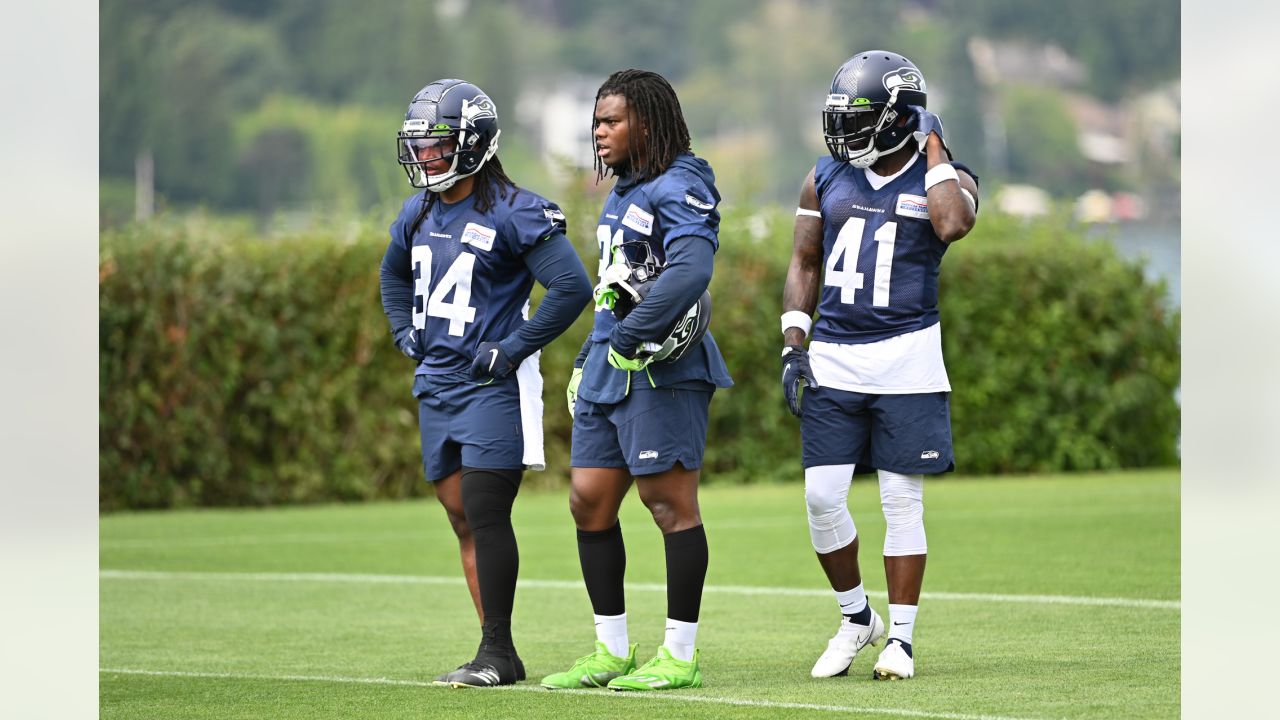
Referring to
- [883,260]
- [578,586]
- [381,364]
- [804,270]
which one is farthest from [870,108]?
[381,364]

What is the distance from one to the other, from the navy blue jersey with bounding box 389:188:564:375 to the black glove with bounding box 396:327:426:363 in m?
0.04

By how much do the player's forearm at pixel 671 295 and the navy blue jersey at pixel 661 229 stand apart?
0.18ft

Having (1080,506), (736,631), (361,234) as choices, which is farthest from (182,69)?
(736,631)

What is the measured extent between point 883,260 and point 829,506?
89 cm

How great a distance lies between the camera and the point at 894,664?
5895 millimetres

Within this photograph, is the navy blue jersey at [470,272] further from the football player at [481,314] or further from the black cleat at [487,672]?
the black cleat at [487,672]

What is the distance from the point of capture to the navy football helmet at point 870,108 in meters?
6.07

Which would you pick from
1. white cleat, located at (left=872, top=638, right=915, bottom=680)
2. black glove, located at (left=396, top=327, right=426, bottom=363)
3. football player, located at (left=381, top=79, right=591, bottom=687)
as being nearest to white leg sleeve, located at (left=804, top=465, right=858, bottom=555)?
white cleat, located at (left=872, top=638, right=915, bottom=680)

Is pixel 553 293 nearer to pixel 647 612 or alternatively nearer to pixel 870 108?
pixel 870 108

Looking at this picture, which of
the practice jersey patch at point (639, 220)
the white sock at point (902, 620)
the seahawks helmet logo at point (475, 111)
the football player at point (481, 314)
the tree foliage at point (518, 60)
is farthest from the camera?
the tree foliage at point (518, 60)

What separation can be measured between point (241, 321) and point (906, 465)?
9.41 meters

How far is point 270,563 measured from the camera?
10.9 metres

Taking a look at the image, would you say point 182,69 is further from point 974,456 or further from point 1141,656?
point 1141,656

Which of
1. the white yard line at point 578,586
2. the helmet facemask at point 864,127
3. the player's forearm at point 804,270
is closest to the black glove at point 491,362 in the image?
the player's forearm at point 804,270
